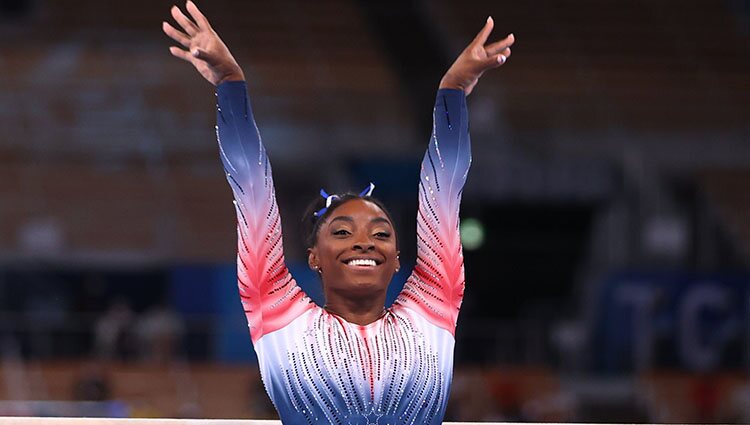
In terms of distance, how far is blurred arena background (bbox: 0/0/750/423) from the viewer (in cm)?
880

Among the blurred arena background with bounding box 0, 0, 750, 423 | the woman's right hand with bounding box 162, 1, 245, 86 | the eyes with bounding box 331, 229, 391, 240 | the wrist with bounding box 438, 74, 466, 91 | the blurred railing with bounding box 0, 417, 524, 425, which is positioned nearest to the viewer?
the woman's right hand with bounding box 162, 1, 245, 86

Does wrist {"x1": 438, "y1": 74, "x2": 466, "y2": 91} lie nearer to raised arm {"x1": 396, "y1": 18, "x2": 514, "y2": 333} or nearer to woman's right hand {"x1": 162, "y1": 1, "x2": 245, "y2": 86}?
raised arm {"x1": 396, "y1": 18, "x2": 514, "y2": 333}

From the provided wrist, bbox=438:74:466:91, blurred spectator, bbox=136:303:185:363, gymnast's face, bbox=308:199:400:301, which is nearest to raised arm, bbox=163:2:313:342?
gymnast's face, bbox=308:199:400:301

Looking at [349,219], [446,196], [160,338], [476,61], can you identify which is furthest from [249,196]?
[160,338]

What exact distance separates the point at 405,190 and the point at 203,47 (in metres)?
7.54

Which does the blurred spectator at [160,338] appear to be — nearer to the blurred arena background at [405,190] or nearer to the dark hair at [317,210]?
the blurred arena background at [405,190]

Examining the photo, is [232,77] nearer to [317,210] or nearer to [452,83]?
[317,210]

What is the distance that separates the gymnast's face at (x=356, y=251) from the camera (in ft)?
8.45

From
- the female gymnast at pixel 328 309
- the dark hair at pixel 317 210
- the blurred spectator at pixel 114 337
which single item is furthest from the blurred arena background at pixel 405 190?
the female gymnast at pixel 328 309

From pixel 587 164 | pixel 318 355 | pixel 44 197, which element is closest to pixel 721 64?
pixel 587 164

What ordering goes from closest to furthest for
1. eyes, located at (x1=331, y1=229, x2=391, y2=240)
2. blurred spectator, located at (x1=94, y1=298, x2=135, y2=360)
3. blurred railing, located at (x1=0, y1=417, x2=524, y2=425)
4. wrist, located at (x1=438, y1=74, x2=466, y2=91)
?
eyes, located at (x1=331, y1=229, x2=391, y2=240)
wrist, located at (x1=438, y1=74, x2=466, y2=91)
blurred railing, located at (x1=0, y1=417, x2=524, y2=425)
blurred spectator, located at (x1=94, y1=298, x2=135, y2=360)

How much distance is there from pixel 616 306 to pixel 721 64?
384cm

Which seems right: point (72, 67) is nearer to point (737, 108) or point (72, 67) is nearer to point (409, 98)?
point (409, 98)

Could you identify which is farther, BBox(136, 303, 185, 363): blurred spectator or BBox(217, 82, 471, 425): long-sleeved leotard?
BBox(136, 303, 185, 363): blurred spectator
